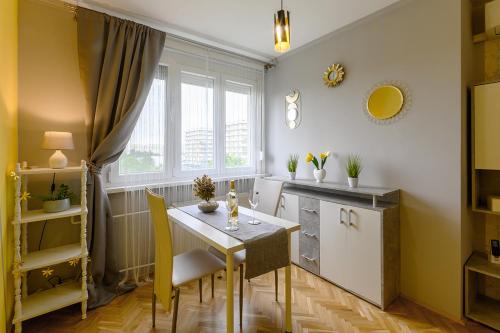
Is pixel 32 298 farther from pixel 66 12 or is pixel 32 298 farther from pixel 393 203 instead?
pixel 393 203

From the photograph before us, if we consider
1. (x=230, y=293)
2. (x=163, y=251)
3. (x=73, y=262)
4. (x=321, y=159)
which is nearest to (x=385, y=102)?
(x=321, y=159)

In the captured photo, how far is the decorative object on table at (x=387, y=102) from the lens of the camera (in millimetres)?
2188

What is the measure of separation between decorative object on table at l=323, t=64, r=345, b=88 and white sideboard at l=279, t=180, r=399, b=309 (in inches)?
44.4

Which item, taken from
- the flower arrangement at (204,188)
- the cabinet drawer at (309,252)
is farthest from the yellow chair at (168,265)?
the cabinet drawer at (309,252)

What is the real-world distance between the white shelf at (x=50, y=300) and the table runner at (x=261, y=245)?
3.98ft

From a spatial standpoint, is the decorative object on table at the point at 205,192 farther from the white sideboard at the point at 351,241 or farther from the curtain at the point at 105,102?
the white sideboard at the point at 351,241

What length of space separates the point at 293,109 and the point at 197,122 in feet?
4.08

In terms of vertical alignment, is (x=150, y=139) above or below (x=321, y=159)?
above

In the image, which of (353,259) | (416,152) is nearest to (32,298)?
(353,259)

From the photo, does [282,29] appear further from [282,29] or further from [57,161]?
[57,161]

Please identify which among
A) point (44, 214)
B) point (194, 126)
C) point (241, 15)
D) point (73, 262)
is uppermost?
point (241, 15)

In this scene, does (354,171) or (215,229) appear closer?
(215,229)

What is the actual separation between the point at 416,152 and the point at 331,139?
860mm

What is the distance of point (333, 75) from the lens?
2736 millimetres
